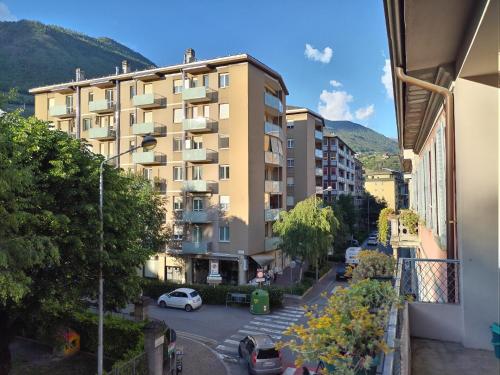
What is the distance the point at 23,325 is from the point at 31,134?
689 cm

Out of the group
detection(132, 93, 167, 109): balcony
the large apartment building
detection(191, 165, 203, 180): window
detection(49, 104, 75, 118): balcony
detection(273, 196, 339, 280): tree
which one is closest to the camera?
detection(273, 196, 339, 280): tree

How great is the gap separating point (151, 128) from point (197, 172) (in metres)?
5.92

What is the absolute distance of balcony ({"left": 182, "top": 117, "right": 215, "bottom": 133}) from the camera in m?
32.2

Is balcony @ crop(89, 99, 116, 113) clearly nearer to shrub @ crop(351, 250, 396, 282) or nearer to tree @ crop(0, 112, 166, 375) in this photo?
tree @ crop(0, 112, 166, 375)

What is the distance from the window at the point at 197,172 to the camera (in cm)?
3338

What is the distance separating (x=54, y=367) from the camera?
15539 mm

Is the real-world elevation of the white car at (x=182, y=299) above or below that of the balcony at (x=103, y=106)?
below

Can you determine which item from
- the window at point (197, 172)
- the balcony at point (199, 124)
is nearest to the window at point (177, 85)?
the balcony at point (199, 124)

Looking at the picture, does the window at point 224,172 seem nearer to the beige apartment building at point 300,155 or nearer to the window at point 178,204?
the window at point 178,204

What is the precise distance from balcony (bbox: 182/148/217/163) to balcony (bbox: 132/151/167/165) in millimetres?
3054

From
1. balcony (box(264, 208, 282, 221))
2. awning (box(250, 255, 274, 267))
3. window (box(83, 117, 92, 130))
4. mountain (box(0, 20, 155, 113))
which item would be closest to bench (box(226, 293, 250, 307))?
awning (box(250, 255, 274, 267))

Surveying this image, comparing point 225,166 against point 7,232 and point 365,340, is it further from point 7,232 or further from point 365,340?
point 365,340

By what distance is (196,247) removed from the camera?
32.1 meters

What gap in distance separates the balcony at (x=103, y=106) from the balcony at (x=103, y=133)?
1.64m
